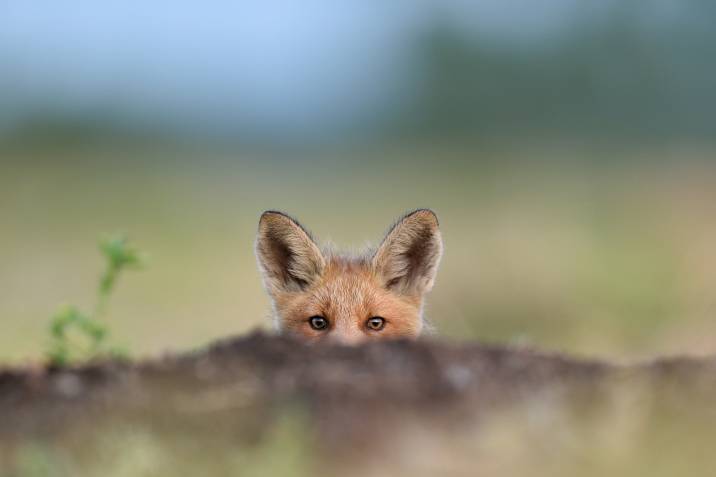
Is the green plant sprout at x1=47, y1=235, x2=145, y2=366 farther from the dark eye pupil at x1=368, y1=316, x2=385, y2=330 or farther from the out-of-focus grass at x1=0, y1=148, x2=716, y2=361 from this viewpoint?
the dark eye pupil at x1=368, y1=316, x2=385, y2=330

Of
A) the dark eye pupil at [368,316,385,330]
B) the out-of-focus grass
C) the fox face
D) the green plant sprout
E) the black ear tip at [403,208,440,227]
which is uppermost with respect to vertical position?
the out-of-focus grass

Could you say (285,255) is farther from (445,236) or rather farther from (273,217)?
(445,236)

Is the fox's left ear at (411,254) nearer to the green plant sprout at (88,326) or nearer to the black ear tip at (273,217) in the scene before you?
the black ear tip at (273,217)

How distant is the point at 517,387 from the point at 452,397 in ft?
1.00

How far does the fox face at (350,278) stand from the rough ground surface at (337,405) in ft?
9.99

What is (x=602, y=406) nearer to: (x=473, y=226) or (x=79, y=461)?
(x=79, y=461)

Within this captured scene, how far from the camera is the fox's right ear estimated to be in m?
7.88

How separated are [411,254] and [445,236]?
33.7ft

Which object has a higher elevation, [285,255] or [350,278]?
[285,255]

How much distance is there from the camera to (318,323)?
7449 millimetres

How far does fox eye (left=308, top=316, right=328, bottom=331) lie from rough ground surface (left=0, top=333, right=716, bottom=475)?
3001mm

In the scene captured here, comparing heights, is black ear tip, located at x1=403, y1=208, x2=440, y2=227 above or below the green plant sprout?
above

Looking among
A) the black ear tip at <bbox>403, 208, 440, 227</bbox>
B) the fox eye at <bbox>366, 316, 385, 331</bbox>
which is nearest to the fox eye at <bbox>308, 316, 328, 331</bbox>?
the fox eye at <bbox>366, 316, 385, 331</bbox>

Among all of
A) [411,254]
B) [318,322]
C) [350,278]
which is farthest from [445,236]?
[318,322]
